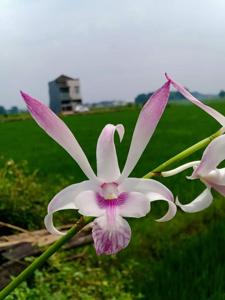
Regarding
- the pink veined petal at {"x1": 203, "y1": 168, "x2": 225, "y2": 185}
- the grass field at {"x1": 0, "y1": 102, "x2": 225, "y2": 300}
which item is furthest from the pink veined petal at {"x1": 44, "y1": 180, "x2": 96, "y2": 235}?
the grass field at {"x1": 0, "y1": 102, "x2": 225, "y2": 300}

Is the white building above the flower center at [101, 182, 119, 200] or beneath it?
above

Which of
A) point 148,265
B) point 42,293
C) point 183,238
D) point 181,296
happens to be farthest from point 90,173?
point 183,238

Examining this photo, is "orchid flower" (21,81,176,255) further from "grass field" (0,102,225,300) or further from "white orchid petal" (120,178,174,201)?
"grass field" (0,102,225,300)

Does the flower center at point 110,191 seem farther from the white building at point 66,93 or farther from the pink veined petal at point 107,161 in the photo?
the white building at point 66,93

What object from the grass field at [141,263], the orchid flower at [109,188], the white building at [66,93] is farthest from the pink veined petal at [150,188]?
the white building at [66,93]

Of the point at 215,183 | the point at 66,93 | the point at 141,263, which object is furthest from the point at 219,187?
the point at 66,93

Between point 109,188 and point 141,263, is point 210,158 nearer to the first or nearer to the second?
point 109,188

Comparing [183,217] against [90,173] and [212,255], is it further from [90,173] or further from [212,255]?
[90,173]
